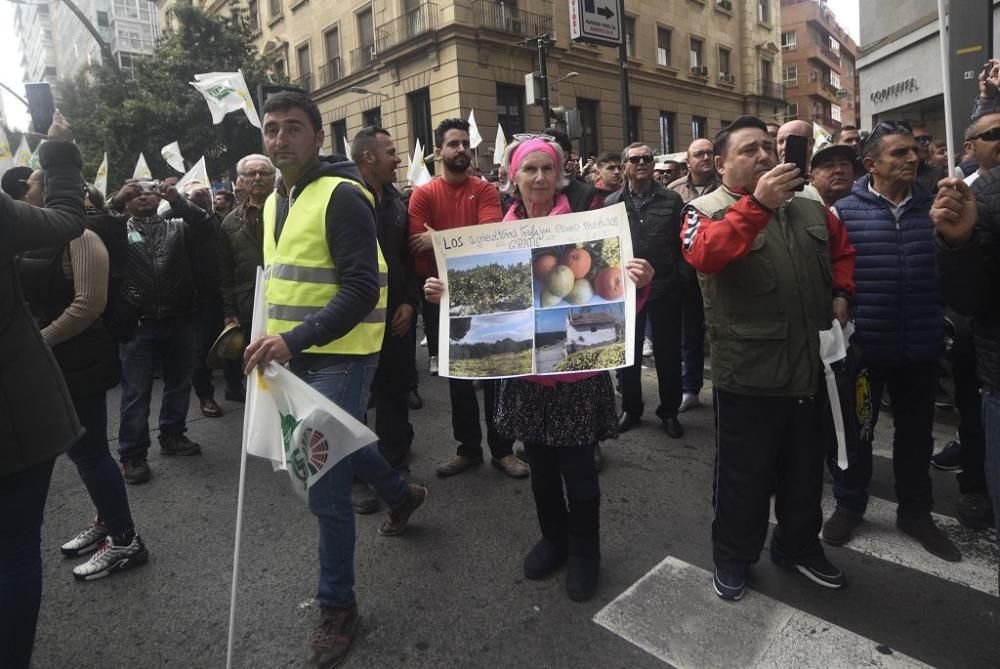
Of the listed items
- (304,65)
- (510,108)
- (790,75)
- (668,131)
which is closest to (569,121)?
(510,108)

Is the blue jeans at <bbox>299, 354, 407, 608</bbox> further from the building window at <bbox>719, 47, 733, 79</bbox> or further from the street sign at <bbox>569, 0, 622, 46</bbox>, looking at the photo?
the building window at <bbox>719, 47, 733, 79</bbox>

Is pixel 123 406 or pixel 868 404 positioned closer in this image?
pixel 868 404

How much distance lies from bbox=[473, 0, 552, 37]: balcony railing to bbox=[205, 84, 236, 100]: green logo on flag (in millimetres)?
14430

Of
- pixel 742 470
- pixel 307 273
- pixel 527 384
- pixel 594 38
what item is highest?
pixel 594 38

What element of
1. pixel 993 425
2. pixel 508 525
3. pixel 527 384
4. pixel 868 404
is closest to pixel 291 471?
pixel 527 384

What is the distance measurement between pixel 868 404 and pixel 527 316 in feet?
5.74

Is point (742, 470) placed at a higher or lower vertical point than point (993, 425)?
lower

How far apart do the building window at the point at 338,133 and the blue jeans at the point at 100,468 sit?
2431 centimetres

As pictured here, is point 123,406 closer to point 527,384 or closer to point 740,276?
point 527,384

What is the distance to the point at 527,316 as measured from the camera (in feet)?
8.33

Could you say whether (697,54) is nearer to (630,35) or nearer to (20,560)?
(630,35)

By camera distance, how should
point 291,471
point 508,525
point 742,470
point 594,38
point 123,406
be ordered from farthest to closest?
point 594,38 → point 123,406 → point 508,525 → point 742,470 → point 291,471

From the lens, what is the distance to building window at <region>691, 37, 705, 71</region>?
29125mm

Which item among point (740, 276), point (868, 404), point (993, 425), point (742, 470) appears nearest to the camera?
point (993, 425)
